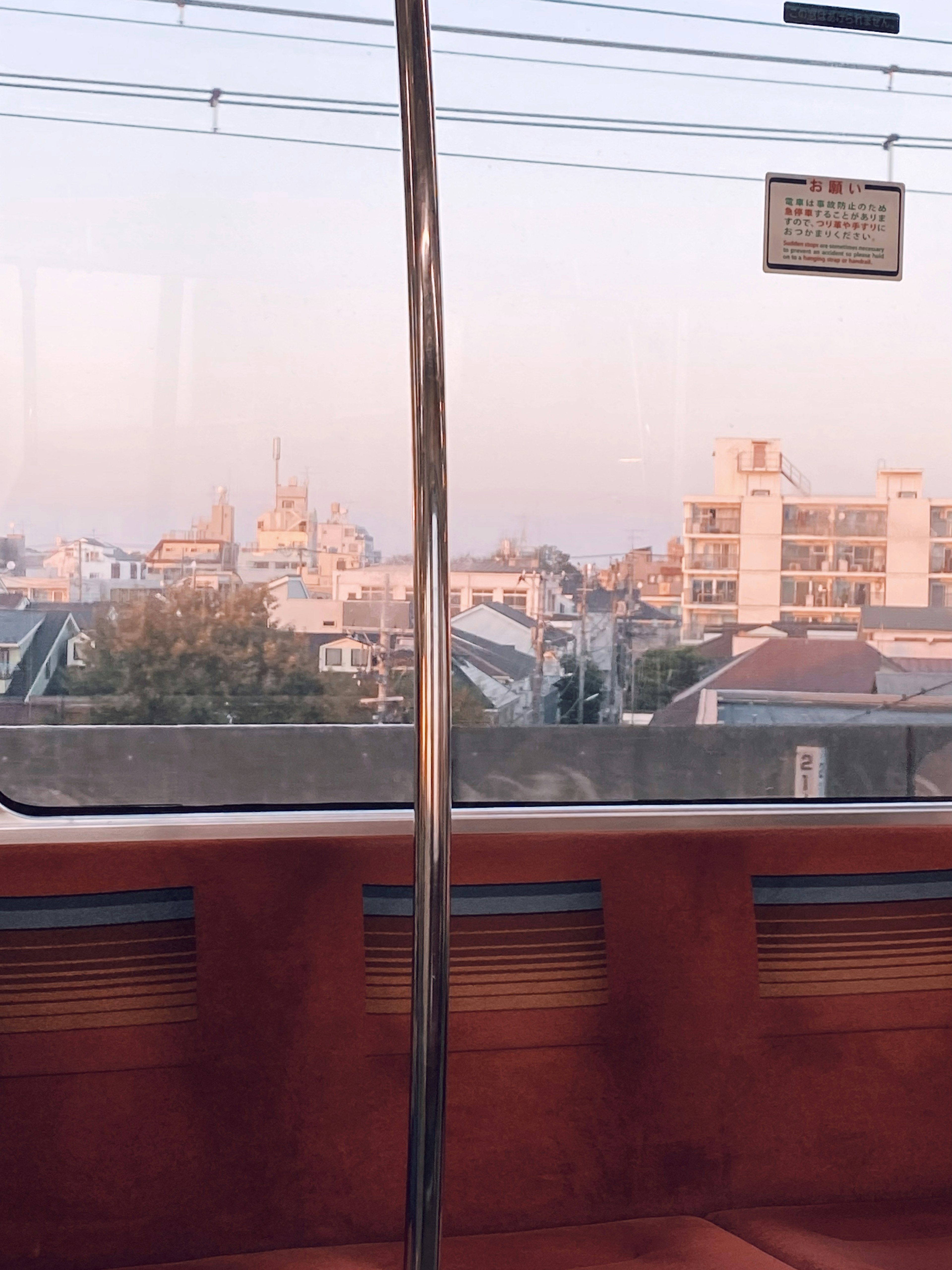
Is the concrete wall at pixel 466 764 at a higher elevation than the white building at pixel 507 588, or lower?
lower

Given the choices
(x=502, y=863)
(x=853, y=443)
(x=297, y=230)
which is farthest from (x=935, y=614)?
(x=297, y=230)

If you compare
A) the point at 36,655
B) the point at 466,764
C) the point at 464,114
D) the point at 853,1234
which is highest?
the point at 464,114

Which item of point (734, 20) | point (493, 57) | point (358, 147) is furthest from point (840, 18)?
point (358, 147)

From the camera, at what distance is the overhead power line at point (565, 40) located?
79.3 inches

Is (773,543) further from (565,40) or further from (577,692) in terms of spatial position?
(565,40)

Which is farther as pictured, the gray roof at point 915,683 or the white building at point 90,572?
the gray roof at point 915,683

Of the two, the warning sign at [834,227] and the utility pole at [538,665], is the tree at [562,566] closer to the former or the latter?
the utility pole at [538,665]

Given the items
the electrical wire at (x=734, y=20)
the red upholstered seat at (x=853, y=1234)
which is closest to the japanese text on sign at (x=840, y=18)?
the electrical wire at (x=734, y=20)

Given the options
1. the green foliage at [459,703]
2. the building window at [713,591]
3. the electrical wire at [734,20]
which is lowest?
the green foliage at [459,703]

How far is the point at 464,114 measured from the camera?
2.08m

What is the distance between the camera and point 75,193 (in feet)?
6.54

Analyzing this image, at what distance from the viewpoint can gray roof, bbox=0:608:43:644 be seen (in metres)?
2.00

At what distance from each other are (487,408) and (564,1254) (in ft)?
4.71

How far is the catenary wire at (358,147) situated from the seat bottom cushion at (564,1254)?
5.81ft
